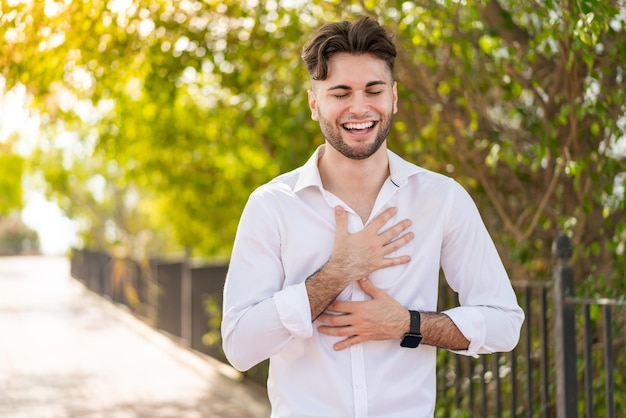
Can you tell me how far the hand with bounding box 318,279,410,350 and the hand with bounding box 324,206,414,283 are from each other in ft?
0.27

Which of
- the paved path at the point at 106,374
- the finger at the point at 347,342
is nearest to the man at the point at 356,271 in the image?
the finger at the point at 347,342

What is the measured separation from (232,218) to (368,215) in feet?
31.0

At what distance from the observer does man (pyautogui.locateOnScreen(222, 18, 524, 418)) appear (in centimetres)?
257

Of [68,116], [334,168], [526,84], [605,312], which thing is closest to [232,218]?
[68,116]

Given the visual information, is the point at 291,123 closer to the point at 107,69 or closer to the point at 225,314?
the point at 107,69

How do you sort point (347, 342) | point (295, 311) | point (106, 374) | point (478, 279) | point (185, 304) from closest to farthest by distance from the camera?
1. point (295, 311)
2. point (347, 342)
3. point (478, 279)
4. point (106, 374)
5. point (185, 304)

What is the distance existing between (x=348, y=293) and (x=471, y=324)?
35 centimetres

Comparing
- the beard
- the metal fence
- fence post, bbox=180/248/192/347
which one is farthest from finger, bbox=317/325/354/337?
fence post, bbox=180/248/192/347

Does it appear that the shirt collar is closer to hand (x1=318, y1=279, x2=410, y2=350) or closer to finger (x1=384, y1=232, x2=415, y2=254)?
finger (x1=384, y1=232, x2=415, y2=254)

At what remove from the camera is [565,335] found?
498 centimetres

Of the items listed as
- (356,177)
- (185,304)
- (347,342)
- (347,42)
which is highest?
(347,42)

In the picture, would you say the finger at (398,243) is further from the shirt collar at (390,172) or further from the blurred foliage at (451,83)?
the blurred foliage at (451,83)

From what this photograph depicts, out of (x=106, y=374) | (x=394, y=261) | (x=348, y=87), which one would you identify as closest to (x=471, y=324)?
(x=394, y=261)

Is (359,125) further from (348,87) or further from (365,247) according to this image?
(365,247)
